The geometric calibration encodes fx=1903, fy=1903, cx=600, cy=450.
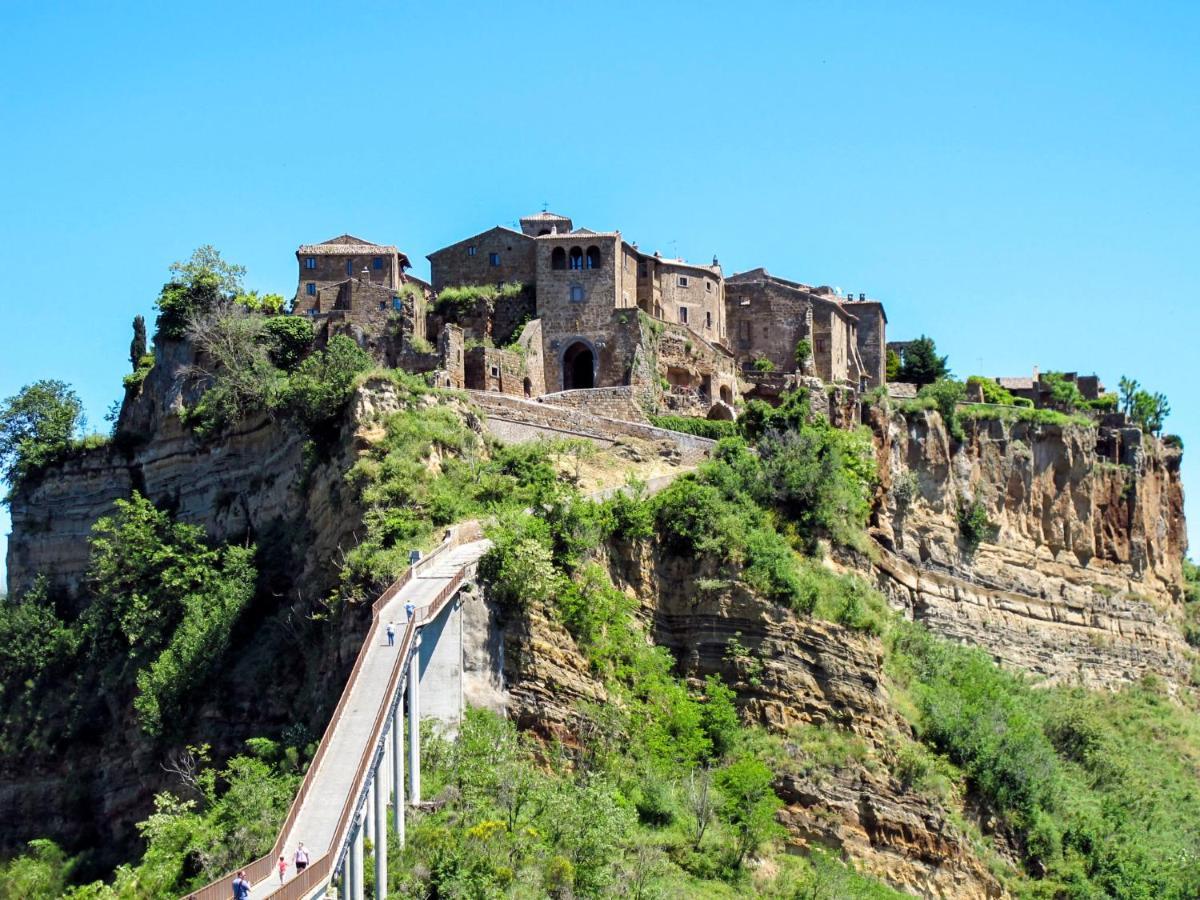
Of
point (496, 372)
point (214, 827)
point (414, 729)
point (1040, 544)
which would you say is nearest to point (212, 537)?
point (496, 372)

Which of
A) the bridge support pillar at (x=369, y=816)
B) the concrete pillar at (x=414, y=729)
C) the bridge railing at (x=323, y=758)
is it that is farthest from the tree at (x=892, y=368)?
the bridge support pillar at (x=369, y=816)

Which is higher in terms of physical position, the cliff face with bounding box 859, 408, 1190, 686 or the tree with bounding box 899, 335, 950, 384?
the tree with bounding box 899, 335, 950, 384

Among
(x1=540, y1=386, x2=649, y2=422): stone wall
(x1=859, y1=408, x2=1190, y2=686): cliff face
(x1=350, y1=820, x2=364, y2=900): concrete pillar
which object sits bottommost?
(x1=350, y1=820, x2=364, y2=900): concrete pillar

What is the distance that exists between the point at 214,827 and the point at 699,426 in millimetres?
23529

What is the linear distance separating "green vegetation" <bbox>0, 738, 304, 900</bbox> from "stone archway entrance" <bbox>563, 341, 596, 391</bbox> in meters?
21.9

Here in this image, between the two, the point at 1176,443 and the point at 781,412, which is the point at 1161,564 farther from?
the point at 781,412

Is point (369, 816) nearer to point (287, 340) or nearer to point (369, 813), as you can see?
point (369, 813)

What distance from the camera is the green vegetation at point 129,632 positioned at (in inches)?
2096

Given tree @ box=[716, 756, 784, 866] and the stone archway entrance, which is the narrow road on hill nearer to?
tree @ box=[716, 756, 784, 866]

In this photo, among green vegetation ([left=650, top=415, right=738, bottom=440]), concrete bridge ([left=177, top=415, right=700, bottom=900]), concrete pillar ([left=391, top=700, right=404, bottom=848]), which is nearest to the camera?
concrete bridge ([left=177, top=415, right=700, bottom=900])

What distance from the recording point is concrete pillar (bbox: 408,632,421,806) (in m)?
38.8

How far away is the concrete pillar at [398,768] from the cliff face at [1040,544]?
25.1m

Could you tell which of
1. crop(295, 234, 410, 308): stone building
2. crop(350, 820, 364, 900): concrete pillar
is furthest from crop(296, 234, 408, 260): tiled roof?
crop(350, 820, 364, 900): concrete pillar

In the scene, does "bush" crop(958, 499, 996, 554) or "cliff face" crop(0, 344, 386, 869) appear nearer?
"cliff face" crop(0, 344, 386, 869)
